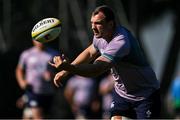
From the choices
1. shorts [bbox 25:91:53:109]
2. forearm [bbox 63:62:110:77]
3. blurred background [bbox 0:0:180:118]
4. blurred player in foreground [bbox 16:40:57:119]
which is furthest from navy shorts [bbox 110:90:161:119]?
blurred background [bbox 0:0:180:118]

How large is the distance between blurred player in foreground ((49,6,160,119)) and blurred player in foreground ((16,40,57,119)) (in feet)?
18.8

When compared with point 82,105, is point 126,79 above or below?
above

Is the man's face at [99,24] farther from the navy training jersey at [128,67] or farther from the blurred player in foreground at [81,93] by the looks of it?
the blurred player in foreground at [81,93]

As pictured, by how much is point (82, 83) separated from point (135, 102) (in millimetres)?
8942

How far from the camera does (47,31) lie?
8.48 metres

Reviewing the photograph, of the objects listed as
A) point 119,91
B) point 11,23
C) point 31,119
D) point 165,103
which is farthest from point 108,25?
point 165,103

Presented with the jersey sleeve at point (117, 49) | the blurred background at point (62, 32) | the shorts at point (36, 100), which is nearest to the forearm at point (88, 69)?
the jersey sleeve at point (117, 49)

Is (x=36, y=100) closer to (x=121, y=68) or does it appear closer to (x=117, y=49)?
(x=121, y=68)

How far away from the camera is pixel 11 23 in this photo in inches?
824

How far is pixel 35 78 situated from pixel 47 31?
6415 mm

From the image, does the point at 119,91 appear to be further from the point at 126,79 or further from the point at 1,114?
the point at 1,114

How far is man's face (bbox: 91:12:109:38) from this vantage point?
8273 mm

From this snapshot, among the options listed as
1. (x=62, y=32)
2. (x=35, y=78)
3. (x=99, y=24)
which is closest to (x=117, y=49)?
(x=99, y=24)

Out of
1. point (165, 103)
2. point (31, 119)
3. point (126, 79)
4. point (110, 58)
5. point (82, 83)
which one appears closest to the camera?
point (110, 58)
